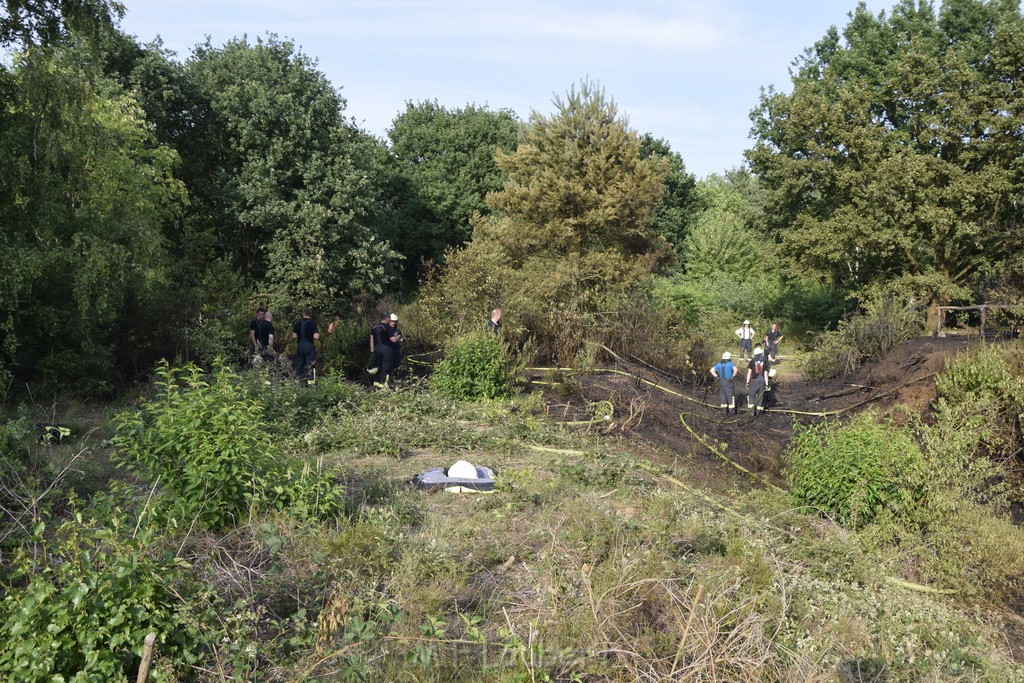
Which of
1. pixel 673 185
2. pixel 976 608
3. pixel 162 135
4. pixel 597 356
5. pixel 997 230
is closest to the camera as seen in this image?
pixel 976 608

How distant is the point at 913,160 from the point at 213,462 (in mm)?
24449

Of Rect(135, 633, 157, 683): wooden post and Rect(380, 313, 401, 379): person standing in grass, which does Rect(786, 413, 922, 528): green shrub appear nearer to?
Rect(135, 633, 157, 683): wooden post

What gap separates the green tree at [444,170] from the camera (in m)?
38.8

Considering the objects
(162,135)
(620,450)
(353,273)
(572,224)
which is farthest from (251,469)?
(162,135)

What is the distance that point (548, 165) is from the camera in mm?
25859

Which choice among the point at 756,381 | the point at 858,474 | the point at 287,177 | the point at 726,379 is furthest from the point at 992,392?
the point at 287,177

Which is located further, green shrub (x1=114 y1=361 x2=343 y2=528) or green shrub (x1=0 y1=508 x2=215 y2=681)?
green shrub (x1=114 y1=361 x2=343 y2=528)

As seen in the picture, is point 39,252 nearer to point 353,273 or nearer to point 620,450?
point 620,450

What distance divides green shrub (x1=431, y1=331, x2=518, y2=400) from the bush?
1188 centimetres

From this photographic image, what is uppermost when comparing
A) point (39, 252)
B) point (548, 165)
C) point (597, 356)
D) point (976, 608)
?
point (548, 165)

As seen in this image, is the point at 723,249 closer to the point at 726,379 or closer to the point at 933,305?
the point at 933,305

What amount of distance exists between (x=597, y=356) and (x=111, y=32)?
10.2m

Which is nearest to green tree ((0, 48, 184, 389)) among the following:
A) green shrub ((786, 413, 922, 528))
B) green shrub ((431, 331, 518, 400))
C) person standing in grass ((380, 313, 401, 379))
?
person standing in grass ((380, 313, 401, 379))

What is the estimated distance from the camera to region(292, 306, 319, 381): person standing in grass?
14.7m
